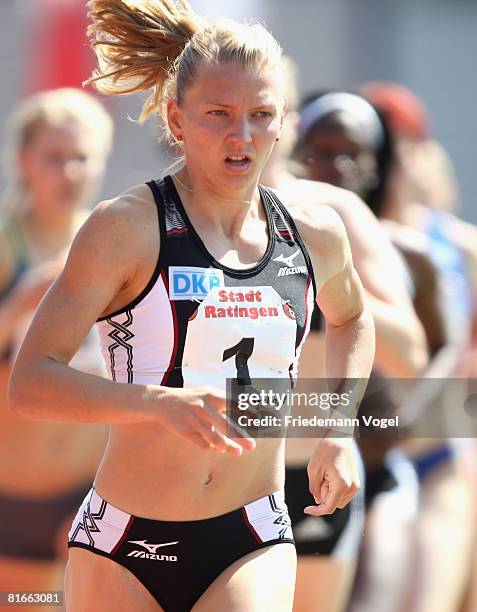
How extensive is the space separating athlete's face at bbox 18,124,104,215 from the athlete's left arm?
2.69m

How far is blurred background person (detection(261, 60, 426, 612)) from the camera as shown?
15.6 ft

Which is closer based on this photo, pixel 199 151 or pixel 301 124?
pixel 199 151

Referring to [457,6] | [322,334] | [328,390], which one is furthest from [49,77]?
[328,390]

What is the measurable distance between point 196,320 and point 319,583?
6.85ft

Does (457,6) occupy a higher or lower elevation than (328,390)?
higher

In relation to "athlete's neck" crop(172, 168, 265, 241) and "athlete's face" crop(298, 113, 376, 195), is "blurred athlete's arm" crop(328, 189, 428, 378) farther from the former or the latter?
"athlete's neck" crop(172, 168, 265, 241)

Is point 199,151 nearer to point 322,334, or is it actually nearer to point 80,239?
point 80,239

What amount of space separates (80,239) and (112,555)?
0.79 m

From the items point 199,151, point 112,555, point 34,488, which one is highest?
point 199,151

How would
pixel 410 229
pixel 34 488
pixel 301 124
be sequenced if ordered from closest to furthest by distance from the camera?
1. pixel 301 124
2. pixel 34 488
3. pixel 410 229

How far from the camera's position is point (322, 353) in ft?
15.9

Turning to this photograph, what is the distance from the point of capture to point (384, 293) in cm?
488

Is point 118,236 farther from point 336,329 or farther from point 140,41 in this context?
point 336,329

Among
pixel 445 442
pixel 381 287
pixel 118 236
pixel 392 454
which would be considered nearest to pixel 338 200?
pixel 381 287
